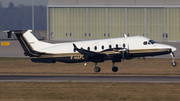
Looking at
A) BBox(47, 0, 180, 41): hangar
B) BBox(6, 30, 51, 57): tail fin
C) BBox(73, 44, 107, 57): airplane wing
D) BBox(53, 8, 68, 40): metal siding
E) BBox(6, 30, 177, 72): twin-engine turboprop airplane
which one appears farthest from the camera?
BBox(53, 8, 68, 40): metal siding

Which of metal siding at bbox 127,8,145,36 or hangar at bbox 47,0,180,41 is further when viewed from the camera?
hangar at bbox 47,0,180,41

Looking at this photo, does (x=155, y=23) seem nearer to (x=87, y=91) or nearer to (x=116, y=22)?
(x=116, y=22)

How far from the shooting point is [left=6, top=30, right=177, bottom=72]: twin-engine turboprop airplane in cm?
3331

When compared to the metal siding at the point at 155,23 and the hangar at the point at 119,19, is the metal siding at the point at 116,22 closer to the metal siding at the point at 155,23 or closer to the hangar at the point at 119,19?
the hangar at the point at 119,19

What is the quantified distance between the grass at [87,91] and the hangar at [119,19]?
5072 centimetres

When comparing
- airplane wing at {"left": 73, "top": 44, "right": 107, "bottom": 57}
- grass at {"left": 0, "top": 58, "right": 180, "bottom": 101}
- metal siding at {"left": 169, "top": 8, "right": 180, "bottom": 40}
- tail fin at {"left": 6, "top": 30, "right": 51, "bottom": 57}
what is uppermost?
metal siding at {"left": 169, "top": 8, "right": 180, "bottom": 40}

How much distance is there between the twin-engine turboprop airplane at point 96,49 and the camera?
3331 centimetres

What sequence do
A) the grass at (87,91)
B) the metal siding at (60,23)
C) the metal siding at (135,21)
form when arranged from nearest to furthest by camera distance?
the grass at (87,91) < the metal siding at (135,21) < the metal siding at (60,23)

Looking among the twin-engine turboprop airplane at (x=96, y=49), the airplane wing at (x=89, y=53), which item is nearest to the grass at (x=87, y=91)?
the airplane wing at (x=89, y=53)

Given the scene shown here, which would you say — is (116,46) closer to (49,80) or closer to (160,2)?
(49,80)

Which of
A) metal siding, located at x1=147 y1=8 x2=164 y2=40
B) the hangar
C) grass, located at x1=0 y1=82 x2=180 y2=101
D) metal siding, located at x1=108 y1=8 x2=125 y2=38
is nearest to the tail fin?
grass, located at x1=0 y1=82 x2=180 y2=101

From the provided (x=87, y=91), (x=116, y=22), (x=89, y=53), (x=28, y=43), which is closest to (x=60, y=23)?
(x=116, y=22)

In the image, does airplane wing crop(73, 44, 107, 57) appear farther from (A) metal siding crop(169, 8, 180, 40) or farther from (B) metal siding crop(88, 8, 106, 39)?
(A) metal siding crop(169, 8, 180, 40)

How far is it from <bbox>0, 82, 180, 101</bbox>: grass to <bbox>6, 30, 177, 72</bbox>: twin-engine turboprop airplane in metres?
7.59
